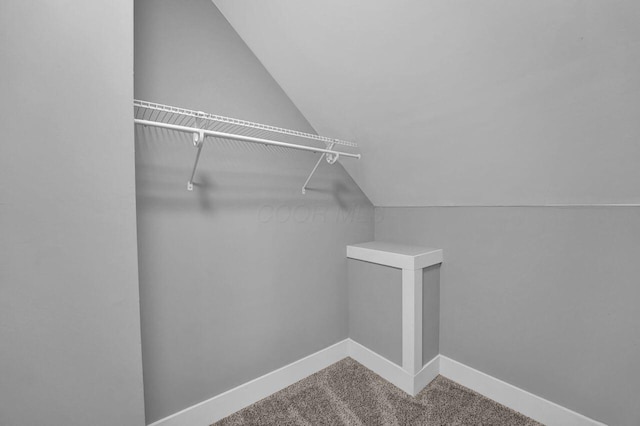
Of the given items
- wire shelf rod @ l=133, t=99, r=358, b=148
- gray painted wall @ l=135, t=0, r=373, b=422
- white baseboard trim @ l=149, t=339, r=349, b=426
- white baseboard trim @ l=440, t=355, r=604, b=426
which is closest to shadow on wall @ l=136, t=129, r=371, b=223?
gray painted wall @ l=135, t=0, r=373, b=422

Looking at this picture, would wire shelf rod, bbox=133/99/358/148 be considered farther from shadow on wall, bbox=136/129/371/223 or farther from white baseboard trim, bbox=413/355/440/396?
white baseboard trim, bbox=413/355/440/396

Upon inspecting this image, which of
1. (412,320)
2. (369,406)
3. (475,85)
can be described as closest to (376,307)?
(412,320)

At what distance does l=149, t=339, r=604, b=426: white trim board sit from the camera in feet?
4.50

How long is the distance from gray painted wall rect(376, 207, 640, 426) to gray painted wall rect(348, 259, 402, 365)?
1.24 ft

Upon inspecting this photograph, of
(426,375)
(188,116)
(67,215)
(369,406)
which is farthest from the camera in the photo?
(426,375)

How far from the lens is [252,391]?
1.58m

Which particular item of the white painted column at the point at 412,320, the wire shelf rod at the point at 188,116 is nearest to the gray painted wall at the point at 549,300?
the white painted column at the point at 412,320

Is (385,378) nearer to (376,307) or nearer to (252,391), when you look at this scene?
(376,307)

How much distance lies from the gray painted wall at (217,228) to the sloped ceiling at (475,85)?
0.92 ft

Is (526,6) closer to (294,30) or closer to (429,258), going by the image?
(294,30)

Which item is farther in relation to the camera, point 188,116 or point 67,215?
point 188,116

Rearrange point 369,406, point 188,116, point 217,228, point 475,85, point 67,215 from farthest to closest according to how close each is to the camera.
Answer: point 369,406, point 217,228, point 188,116, point 475,85, point 67,215

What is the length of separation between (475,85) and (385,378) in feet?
5.96

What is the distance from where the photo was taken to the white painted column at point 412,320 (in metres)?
1.62
